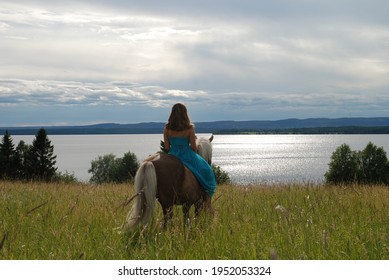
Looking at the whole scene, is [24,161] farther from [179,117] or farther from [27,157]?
[179,117]

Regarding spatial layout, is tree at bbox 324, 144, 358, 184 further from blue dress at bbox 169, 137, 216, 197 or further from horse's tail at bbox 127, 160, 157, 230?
horse's tail at bbox 127, 160, 157, 230

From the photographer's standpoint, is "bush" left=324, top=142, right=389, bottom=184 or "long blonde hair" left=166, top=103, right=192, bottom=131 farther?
"bush" left=324, top=142, right=389, bottom=184

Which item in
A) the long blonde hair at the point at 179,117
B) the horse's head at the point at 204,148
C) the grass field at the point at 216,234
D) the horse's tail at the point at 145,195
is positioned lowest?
the grass field at the point at 216,234

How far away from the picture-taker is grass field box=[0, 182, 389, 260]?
5.41 meters

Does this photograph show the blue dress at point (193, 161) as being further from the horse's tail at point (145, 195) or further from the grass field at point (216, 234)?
the horse's tail at point (145, 195)

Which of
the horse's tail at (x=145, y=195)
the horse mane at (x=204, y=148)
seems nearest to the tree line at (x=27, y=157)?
the horse mane at (x=204, y=148)

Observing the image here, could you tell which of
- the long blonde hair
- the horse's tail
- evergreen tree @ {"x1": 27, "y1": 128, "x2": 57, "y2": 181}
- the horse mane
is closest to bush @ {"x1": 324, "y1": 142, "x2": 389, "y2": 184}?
evergreen tree @ {"x1": 27, "y1": 128, "x2": 57, "y2": 181}

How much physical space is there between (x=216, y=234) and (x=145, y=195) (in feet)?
4.06

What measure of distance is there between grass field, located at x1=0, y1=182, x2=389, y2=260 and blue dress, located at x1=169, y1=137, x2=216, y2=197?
21.9 inches

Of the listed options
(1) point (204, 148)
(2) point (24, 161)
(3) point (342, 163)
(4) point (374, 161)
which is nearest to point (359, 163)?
(4) point (374, 161)

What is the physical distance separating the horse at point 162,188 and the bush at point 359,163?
2279 inches

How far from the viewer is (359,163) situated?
6575cm

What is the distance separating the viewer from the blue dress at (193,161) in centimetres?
752
